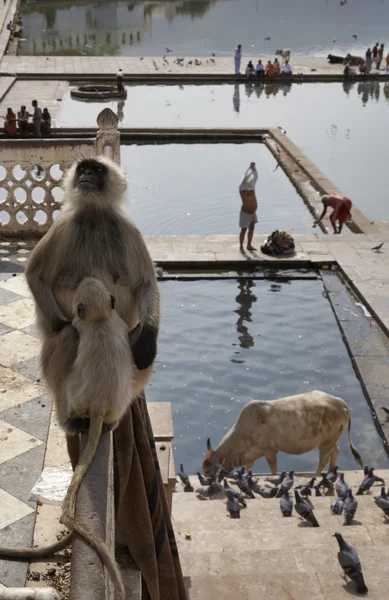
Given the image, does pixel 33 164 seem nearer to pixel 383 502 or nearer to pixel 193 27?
pixel 383 502

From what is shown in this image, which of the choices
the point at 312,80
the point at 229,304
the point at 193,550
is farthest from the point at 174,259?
the point at 312,80

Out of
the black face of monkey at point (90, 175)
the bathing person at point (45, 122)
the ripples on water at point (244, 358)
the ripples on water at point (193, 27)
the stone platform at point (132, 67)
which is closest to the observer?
the black face of monkey at point (90, 175)

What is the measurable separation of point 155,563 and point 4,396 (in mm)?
2503

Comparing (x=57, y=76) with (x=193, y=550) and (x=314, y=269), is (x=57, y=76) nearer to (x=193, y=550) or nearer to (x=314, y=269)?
(x=314, y=269)

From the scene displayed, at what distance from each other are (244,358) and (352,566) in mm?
5169

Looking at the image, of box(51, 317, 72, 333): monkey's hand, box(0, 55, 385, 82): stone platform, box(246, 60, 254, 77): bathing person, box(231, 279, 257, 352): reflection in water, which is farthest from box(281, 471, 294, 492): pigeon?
box(246, 60, 254, 77): bathing person

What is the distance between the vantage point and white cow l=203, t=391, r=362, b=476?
828cm

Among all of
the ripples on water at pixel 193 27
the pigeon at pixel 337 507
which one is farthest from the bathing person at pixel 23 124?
the ripples on water at pixel 193 27

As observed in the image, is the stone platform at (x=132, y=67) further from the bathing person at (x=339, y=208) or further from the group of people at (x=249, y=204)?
the group of people at (x=249, y=204)

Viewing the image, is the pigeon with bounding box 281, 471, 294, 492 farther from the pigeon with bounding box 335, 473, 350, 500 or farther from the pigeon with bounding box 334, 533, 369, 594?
the pigeon with bounding box 334, 533, 369, 594

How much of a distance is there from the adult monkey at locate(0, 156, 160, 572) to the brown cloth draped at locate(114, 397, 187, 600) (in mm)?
243

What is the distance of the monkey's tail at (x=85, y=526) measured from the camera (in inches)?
77.1

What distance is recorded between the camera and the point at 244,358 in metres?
10.5

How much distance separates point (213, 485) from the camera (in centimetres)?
747
